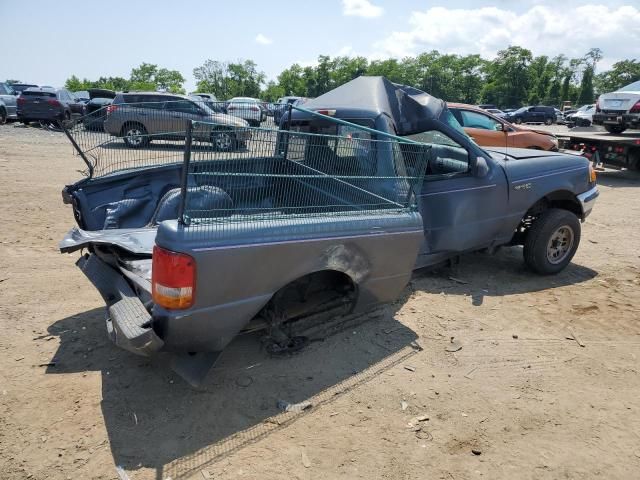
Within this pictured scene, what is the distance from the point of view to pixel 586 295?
4789 millimetres

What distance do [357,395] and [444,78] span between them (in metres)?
73.0

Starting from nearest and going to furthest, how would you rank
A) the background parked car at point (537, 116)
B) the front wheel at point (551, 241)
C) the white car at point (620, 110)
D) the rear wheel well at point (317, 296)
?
the rear wheel well at point (317, 296)
the front wheel at point (551, 241)
the white car at point (620, 110)
the background parked car at point (537, 116)

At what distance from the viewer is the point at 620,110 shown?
12.8m

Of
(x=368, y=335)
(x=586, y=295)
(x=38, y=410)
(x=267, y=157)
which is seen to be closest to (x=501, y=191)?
(x=586, y=295)

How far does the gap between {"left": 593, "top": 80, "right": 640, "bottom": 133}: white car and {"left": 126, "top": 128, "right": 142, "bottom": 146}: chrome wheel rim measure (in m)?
13.0

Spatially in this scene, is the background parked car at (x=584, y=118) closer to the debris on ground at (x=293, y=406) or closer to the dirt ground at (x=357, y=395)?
the dirt ground at (x=357, y=395)

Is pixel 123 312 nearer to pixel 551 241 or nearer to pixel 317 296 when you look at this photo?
pixel 317 296

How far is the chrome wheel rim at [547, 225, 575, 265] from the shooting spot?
16.8 feet

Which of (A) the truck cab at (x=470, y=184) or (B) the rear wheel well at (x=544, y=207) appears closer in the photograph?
(A) the truck cab at (x=470, y=184)

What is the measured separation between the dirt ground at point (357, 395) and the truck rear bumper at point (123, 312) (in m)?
0.49

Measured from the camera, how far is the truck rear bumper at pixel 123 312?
2588 mm

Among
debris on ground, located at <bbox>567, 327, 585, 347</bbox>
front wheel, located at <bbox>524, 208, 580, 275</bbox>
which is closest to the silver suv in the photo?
debris on ground, located at <bbox>567, 327, 585, 347</bbox>

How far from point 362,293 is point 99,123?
9.04 feet

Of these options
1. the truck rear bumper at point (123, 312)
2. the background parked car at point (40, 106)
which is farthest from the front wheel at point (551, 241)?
the background parked car at point (40, 106)
